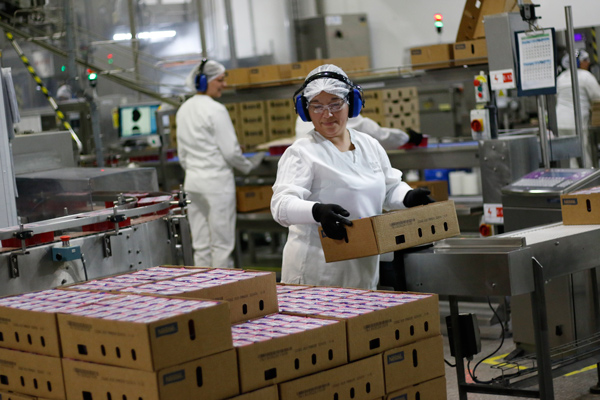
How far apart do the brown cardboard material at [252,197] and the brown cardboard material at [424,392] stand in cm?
428

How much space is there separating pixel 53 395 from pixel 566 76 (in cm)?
740

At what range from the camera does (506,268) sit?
9.43 ft

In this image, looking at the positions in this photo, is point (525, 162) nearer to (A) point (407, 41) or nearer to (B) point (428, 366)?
(B) point (428, 366)

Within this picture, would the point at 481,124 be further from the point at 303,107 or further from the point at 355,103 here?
the point at 303,107

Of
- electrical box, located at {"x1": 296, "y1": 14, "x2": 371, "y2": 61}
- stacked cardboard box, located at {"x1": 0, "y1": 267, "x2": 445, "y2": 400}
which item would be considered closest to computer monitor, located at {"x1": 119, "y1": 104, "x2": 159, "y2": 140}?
electrical box, located at {"x1": 296, "y1": 14, "x2": 371, "y2": 61}

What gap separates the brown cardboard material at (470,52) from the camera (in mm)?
5273

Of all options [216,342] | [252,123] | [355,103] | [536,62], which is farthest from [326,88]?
[252,123]

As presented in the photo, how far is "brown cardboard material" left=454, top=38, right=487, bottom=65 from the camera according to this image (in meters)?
5.27

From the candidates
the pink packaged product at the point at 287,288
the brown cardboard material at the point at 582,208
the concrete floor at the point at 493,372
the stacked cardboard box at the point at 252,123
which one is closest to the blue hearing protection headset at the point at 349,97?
the pink packaged product at the point at 287,288

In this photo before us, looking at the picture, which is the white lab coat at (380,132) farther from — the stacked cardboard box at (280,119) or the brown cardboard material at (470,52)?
the stacked cardboard box at (280,119)

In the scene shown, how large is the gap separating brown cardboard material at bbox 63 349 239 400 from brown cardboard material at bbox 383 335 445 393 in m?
0.47

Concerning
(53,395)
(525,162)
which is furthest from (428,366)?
(525,162)

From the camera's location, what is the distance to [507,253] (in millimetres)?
2867

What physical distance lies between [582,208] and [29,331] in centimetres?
234
